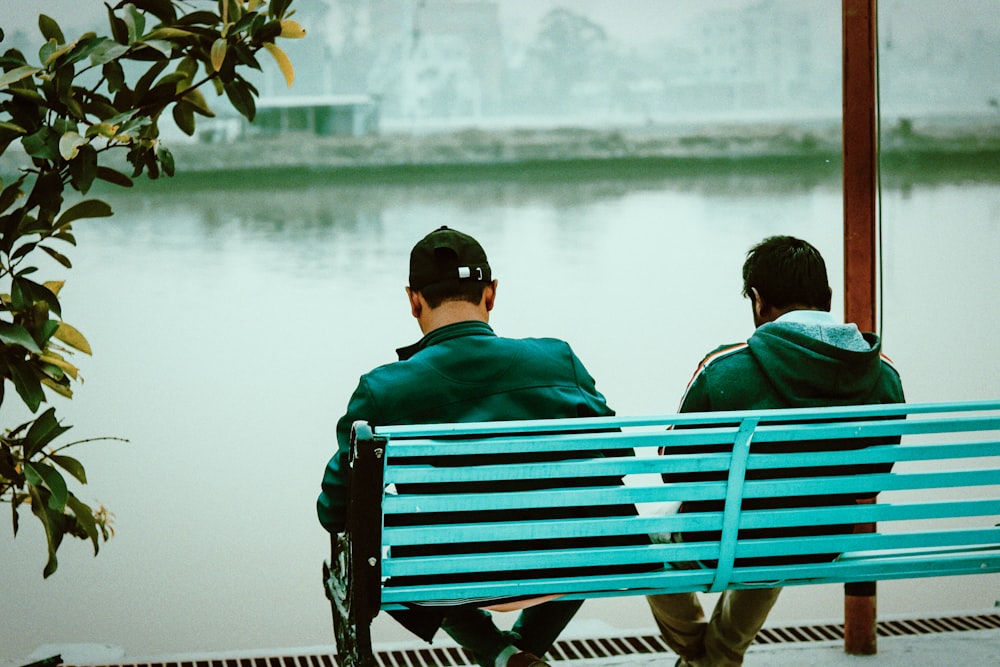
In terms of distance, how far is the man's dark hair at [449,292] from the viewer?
2.41 meters

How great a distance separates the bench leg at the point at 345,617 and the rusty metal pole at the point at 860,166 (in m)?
1.51

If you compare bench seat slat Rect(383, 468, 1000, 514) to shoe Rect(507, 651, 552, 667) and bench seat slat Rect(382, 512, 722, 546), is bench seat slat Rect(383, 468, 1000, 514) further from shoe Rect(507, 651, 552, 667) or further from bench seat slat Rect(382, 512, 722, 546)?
shoe Rect(507, 651, 552, 667)

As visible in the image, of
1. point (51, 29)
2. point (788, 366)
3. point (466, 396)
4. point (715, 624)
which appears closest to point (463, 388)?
point (466, 396)

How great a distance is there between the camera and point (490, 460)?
2229mm

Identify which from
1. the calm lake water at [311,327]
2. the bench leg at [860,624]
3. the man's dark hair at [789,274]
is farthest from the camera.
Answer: the calm lake water at [311,327]

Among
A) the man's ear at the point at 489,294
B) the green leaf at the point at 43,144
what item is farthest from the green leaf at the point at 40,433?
the man's ear at the point at 489,294

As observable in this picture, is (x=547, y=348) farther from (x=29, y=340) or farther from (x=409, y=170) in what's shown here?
(x=409, y=170)

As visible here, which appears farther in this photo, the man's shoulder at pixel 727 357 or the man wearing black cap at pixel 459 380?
the man's shoulder at pixel 727 357

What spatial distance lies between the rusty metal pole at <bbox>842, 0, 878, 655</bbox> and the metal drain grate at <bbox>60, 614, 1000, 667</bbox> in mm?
377

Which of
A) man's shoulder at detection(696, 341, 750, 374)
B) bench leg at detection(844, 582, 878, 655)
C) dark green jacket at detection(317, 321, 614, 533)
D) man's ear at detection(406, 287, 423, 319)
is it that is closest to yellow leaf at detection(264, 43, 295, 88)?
man's ear at detection(406, 287, 423, 319)

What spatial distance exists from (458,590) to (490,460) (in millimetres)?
241

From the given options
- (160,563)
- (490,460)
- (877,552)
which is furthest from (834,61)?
(160,563)

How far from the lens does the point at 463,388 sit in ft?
7.40

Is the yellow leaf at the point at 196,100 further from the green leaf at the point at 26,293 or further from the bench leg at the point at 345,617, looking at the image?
the bench leg at the point at 345,617
